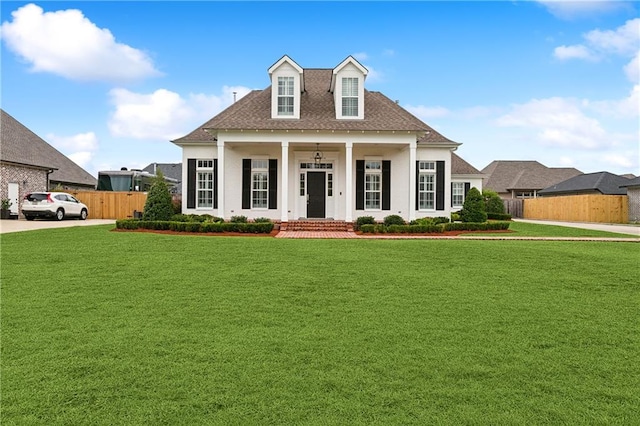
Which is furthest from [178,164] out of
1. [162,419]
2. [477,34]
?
[162,419]

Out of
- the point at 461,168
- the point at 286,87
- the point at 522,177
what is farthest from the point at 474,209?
the point at 522,177

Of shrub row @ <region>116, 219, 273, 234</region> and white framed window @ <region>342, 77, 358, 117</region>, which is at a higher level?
white framed window @ <region>342, 77, 358, 117</region>

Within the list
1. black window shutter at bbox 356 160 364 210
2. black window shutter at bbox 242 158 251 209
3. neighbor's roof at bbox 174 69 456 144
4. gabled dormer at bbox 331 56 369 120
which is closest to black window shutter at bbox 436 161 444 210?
neighbor's roof at bbox 174 69 456 144

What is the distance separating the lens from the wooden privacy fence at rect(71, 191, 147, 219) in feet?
89.1

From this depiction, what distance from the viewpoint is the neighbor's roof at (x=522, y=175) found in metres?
46.2

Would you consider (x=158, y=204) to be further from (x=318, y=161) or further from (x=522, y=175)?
(x=522, y=175)

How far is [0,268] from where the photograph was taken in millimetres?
7754

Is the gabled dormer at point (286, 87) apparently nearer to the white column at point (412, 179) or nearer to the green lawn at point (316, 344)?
the white column at point (412, 179)

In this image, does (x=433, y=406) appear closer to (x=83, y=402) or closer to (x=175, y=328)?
(x=83, y=402)

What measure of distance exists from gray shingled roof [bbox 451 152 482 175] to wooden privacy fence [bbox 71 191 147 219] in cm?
1960

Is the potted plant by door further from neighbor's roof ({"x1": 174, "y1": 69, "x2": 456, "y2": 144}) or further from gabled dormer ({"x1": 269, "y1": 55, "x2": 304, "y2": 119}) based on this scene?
gabled dormer ({"x1": 269, "y1": 55, "x2": 304, "y2": 119})

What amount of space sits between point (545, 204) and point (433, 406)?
35.2 m

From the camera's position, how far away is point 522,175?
4731 centimetres

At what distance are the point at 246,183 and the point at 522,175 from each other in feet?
127
